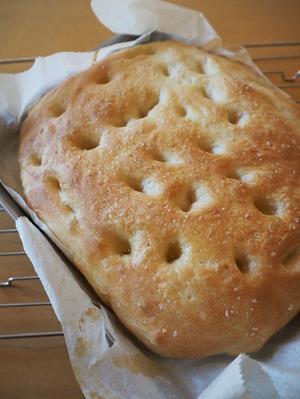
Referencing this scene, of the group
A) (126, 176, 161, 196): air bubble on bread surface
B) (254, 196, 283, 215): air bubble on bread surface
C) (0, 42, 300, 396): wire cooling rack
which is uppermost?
(126, 176, 161, 196): air bubble on bread surface

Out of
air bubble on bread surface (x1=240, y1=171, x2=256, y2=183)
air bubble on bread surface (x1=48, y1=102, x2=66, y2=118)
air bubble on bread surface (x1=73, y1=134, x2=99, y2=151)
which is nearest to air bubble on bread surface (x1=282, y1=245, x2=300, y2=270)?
air bubble on bread surface (x1=240, y1=171, x2=256, y2=183)

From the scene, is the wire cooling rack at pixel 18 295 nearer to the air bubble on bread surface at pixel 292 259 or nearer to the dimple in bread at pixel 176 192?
the dimple in bread at pixel 176 192

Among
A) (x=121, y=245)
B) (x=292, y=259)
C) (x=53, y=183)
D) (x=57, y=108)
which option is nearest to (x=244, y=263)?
(x=292, y=259)

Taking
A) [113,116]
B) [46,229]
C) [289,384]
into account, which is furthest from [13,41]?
[289,384]

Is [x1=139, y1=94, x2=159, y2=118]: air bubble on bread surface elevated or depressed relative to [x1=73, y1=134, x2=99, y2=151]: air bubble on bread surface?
elevated

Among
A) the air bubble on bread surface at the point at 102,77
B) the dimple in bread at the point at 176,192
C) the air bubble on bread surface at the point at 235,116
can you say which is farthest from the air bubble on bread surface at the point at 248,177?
Result: the air bubble on bread surface at the point at 102,77

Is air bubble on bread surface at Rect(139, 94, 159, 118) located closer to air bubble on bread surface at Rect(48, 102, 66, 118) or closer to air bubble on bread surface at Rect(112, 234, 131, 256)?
air bubble on bread surface at Rect(48, 102, 66, 118)

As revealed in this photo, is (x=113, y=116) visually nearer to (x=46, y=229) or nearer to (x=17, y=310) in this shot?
(x=46, y=229)
